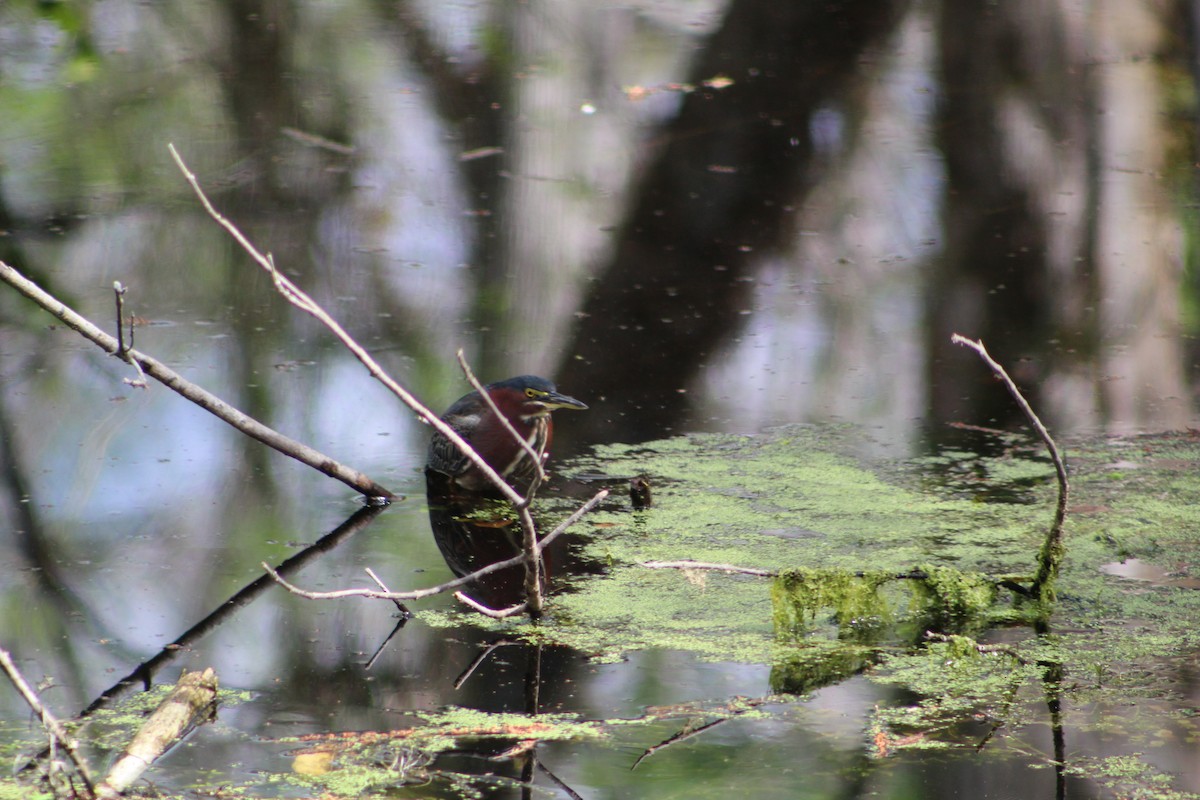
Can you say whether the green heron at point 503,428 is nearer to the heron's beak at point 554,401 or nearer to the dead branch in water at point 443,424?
the heron's beak at point 554,401

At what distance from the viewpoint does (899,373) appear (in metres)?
6.29

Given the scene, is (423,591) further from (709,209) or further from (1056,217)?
(1056,217)

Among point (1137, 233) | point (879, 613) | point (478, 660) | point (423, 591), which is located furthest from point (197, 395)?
point (1137, 233)

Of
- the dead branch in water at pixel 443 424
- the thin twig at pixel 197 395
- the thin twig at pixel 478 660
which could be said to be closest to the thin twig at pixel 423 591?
the dead branch in water at pixel 443 424

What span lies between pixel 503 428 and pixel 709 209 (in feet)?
11.3

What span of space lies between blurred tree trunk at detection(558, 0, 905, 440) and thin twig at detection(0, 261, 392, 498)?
1.05m

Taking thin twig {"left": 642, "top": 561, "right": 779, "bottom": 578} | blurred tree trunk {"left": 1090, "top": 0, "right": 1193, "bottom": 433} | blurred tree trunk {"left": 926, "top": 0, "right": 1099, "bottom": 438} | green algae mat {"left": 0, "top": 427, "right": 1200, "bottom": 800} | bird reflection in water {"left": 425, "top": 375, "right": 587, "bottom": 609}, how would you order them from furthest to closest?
1. blurred tree trunk {"left": 926, "top": 0, "right": 1099, "bottom": 438}
2. blurred tree trunk {"left": 1090, "top": 0, "right": 1193, "bottom": 433}
3. bird reflection in water {"left": 425, "top": 375, "right": 587, "bottom": 609}
4. thin twig {"left": 642, "top": 561, "right": 779, "bottom": 578}
5. green algae mat {"left": 0, "top": 427, "right": 1200, "bottom": 800}

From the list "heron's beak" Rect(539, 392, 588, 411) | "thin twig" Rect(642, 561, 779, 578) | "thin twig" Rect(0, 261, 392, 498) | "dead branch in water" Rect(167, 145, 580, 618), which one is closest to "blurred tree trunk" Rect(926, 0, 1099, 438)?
"heron's beak" Rect(539, 392, 588, 411)

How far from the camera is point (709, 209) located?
8.09m

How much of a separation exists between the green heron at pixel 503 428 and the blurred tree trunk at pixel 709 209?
551 mm

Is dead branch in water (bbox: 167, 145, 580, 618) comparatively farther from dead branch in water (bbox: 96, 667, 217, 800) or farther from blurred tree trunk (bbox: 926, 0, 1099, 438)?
blurred tree trunk (bbox: 926, 0, 1099, 438)

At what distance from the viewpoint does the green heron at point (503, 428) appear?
4.93m

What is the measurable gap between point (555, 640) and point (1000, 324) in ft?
11.8

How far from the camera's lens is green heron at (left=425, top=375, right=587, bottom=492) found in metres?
4.93
